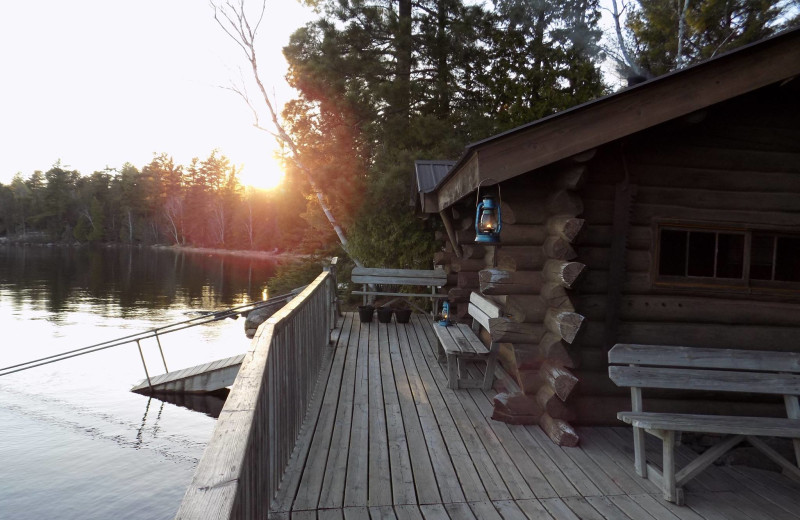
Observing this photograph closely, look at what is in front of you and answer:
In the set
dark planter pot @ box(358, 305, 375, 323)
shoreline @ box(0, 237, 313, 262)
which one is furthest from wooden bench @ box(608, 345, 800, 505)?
shoreline @ box(0, 237, 313, 262)

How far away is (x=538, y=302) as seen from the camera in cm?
521

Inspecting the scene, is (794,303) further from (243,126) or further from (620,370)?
(243,126)

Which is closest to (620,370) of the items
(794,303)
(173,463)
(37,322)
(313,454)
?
(794,303)

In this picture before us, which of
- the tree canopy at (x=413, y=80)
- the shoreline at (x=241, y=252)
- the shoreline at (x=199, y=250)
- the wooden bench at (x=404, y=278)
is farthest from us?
the shoreline at (x=199, y=250)

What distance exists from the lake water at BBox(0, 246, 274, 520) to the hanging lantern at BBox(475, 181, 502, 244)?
6723 mm

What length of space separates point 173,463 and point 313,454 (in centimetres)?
737

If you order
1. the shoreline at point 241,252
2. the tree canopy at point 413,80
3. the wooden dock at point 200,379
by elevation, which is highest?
the tree canopy at point 413,80

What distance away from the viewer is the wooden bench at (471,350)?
5828mm

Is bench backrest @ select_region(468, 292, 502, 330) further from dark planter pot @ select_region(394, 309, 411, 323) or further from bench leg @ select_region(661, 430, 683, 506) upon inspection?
dark planter pot @ select_region(394, 309, 411, 323)

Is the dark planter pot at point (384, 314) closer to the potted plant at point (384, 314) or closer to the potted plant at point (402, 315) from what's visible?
the potted plant at point (384, 314)

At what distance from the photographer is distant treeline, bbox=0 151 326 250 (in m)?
66.9

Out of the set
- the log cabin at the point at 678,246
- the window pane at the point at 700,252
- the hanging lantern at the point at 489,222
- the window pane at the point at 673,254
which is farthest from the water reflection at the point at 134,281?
the window pane at the point at 700,252

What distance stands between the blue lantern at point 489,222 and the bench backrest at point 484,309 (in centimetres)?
89

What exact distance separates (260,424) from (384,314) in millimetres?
7937
